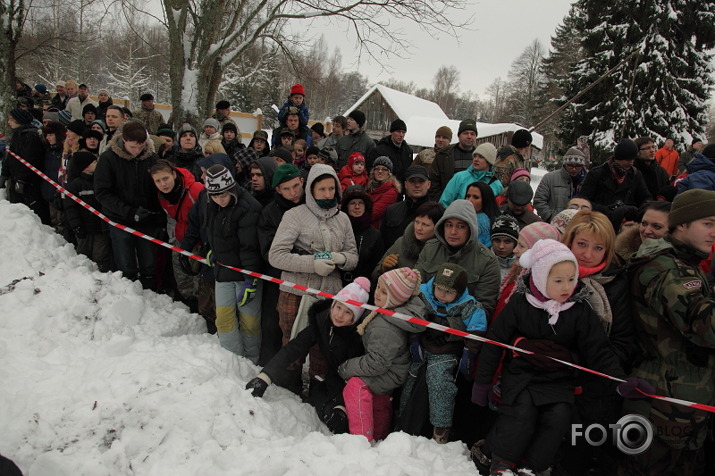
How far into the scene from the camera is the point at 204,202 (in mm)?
4426

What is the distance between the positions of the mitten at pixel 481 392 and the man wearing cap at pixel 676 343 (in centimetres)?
88

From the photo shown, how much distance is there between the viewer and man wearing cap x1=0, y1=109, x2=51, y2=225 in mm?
6449

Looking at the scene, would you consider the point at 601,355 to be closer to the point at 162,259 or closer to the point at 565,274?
the point at 565,274

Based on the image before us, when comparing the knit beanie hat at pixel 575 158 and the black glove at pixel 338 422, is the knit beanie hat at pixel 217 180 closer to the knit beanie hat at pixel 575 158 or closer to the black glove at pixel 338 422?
the black glove at pixel 338 422

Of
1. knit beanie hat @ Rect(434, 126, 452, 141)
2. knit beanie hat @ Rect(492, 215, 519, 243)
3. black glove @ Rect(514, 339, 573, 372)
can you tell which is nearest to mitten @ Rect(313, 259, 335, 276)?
knit beanie hat @ Rect(492, 215, 519, 243)

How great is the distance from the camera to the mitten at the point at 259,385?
126 inches

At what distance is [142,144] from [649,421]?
531cm

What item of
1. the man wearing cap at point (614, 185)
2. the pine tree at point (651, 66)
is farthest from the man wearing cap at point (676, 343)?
the pine tree at point (651, 66)

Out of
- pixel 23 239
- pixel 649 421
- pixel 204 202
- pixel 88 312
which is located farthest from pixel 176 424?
pixel 23 239

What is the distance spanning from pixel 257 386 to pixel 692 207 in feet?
10.6

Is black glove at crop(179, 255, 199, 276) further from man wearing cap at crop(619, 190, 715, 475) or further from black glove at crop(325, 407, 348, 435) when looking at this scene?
man wearing cap at crop(619, 190, 715, 475)


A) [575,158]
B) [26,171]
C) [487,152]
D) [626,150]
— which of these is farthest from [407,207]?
[26,171]

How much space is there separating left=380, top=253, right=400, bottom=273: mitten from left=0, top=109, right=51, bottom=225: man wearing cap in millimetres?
5824

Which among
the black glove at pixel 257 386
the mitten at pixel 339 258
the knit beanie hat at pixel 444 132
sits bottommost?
the black glove at pixel 257 386
